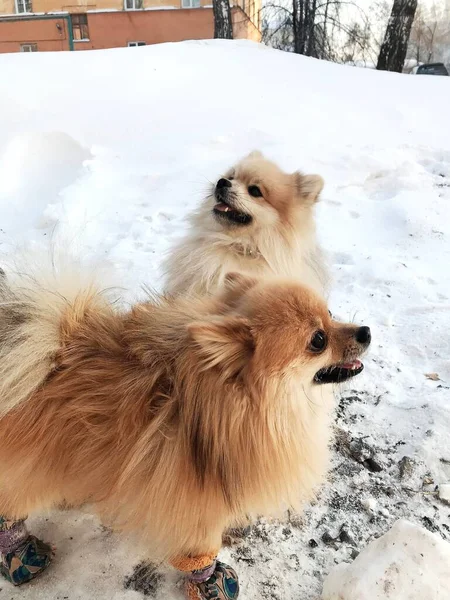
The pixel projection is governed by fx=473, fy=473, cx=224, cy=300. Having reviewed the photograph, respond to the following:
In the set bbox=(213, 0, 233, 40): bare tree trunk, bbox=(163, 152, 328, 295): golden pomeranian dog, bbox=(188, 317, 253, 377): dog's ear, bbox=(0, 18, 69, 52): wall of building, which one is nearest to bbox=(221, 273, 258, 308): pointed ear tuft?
bbox=(188, 317, 253, 377): dog's ear

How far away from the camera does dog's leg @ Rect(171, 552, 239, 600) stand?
183 cm

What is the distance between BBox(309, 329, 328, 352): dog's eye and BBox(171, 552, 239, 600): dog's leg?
907mm

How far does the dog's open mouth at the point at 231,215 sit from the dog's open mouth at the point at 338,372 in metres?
1.54

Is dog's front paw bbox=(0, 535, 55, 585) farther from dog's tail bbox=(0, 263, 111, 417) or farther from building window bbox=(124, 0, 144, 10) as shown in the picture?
building window bbox=(124, 0, 144, 10)

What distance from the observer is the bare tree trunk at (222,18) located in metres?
11.8

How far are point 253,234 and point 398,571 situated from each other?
2.02 m

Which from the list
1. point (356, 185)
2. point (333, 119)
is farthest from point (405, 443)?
point (333, 119)

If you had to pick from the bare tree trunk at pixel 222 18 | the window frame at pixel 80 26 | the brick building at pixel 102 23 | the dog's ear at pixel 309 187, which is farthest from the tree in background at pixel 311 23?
the dog's ear at pixel 309 187

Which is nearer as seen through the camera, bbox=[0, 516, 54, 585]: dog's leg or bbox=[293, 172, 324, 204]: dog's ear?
bbox=[0, 516, 54, 585]: dog's leg

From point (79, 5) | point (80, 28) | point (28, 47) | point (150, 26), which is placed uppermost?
point (79, 5)

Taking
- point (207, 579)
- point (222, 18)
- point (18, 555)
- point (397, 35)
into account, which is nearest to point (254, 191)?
point (207, 579)

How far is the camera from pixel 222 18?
40.0 feet

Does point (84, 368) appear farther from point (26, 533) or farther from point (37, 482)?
point (26, 533)

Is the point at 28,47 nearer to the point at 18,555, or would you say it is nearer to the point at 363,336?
the point at 18,555
